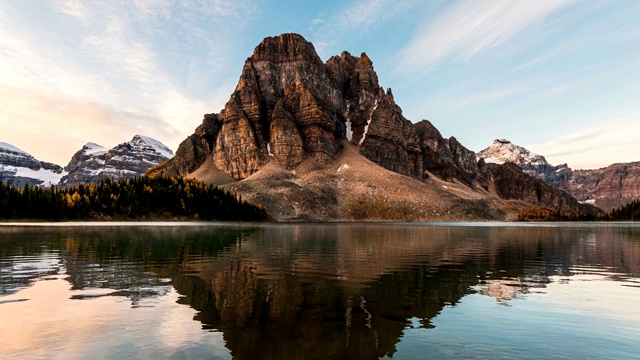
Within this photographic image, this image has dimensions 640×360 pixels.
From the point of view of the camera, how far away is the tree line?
5182 inches

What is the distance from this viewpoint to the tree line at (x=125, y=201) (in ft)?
432

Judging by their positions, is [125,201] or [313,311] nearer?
[313,311]

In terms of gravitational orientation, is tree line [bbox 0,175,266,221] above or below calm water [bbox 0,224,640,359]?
above

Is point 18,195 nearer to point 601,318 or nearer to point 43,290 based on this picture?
point 43,290

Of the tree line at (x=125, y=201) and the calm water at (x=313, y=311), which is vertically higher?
the tree line at (x=125, y=201)

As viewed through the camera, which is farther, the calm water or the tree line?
the tree line

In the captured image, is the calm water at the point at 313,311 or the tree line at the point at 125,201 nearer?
the calm water at the point at 313,311

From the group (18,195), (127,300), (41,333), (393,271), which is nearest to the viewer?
(41,333)

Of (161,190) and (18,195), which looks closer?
(18,195)

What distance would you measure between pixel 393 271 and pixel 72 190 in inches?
6069

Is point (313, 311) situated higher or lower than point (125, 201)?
lower

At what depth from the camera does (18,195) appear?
429 feet

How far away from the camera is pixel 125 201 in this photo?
153 metres

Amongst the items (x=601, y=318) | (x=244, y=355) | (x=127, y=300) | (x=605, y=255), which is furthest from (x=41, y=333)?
(x=605, y=255)
